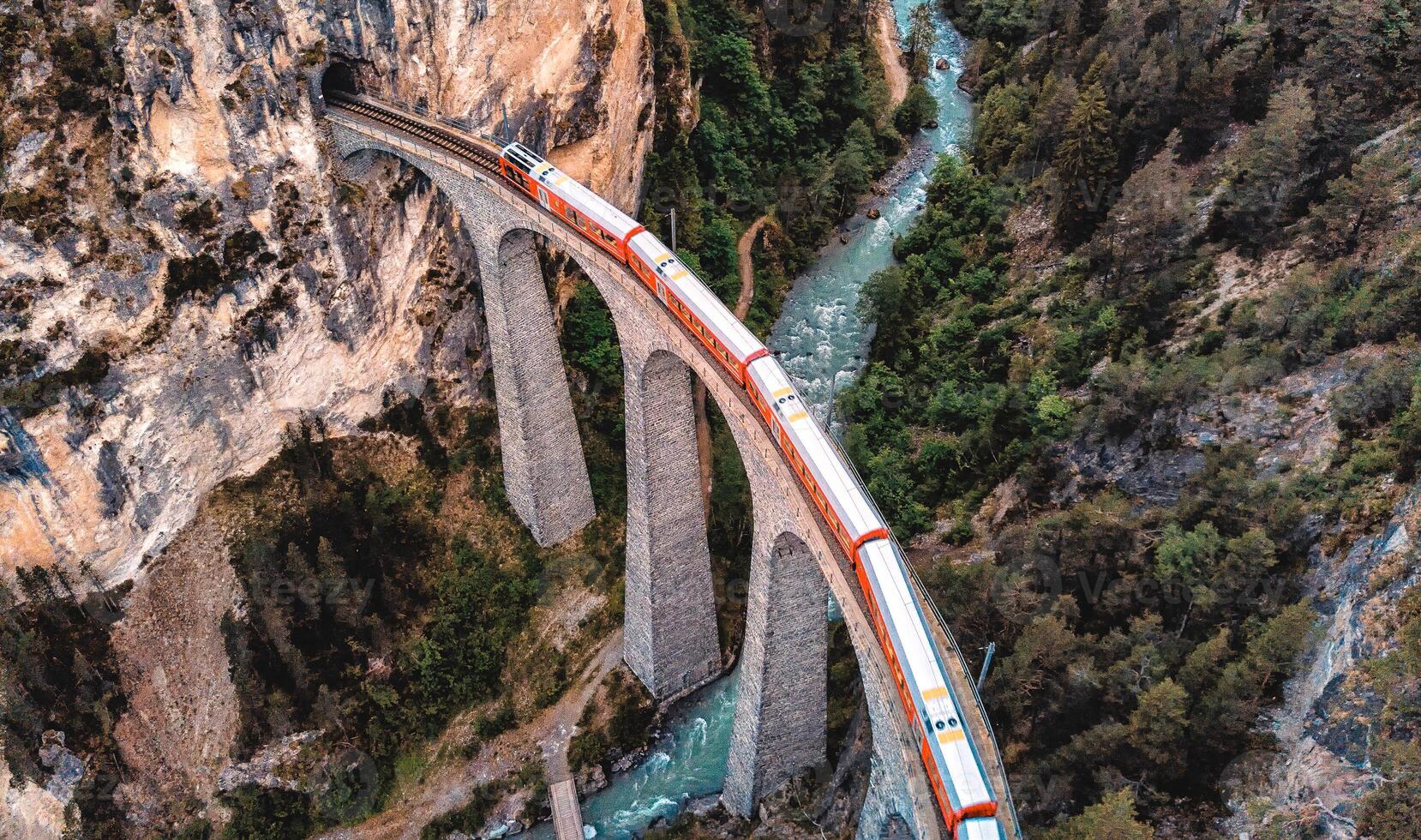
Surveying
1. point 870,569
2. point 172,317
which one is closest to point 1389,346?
point 870,569

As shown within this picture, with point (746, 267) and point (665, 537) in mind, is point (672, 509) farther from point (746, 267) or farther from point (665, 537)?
point (746, 267)

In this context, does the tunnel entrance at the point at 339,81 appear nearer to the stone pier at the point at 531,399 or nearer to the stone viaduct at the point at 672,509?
the stone viaduct at the point at 672,509

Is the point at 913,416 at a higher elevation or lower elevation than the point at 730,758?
higher

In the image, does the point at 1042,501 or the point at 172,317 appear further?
the point at 1042,501

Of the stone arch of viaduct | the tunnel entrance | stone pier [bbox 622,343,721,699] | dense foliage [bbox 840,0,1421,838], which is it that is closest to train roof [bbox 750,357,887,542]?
the stone arch of viaduct

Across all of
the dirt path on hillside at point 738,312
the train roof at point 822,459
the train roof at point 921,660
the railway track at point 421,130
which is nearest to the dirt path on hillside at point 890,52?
the dirt path on hillside at point 738,312

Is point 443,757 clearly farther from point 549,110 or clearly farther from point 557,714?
point 549,110

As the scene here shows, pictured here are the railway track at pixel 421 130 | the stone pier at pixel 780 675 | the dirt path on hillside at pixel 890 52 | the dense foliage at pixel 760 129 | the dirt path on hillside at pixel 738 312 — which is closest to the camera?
the stone pier at pixel 780 675
